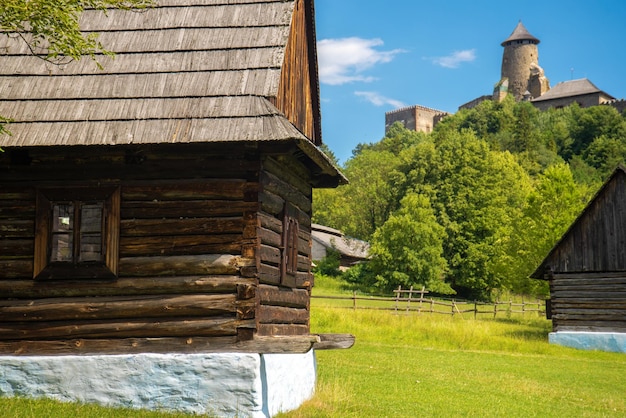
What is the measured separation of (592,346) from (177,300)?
2063 cm

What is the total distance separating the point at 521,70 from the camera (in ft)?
407

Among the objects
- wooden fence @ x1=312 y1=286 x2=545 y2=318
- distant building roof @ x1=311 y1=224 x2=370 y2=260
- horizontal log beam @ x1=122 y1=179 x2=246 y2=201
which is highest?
distant building roof @ x1=311 y1=224 x2=370 y2=260

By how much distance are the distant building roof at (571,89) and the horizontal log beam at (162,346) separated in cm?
11113

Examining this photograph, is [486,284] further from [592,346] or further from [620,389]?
[620,389]

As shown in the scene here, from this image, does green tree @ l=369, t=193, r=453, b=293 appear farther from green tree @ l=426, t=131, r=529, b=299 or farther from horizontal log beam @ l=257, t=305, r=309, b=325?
horizontal log beam @ l=257, t=305, r=309, b=325

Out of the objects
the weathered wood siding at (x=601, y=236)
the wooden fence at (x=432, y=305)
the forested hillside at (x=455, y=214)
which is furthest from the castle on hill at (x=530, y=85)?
the weathered wood siding at (x=601, y=236)

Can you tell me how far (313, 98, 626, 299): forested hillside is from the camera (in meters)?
36.9

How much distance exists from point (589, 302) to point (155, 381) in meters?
20.5

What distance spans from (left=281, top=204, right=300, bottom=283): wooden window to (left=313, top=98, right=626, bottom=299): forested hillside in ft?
84.1

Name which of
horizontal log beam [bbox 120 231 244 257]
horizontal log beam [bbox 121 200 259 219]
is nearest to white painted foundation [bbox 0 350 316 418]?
horizontal log beam [bbox 120 231 244 257]

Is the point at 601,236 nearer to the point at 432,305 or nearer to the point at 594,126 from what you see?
the point at 432,305

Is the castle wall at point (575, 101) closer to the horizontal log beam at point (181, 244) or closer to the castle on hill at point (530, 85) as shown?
the castle on hill at point (530, 85)

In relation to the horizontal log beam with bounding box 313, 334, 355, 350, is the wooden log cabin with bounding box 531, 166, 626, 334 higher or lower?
higher

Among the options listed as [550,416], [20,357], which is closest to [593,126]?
[550,416]
